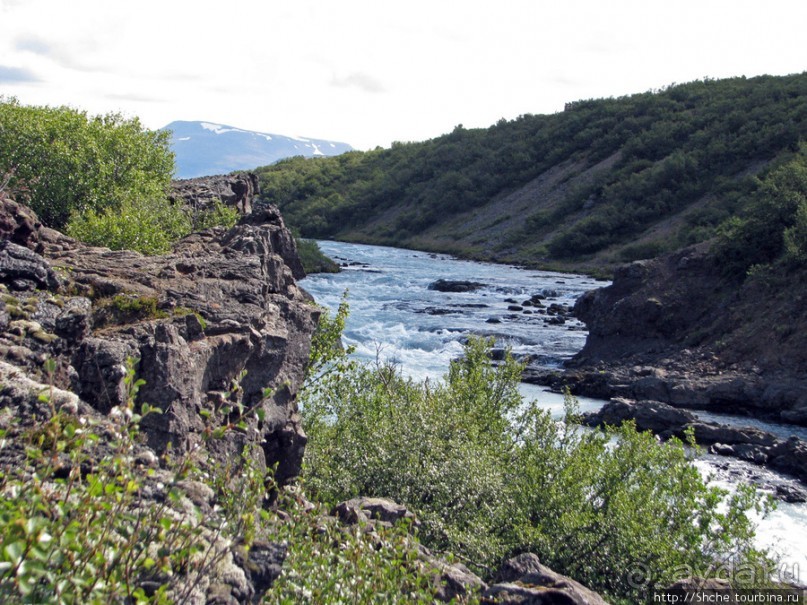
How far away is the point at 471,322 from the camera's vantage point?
41500mm

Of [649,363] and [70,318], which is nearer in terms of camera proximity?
[70,318]

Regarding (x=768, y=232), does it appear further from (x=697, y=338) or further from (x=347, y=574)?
(x=347, y=574)

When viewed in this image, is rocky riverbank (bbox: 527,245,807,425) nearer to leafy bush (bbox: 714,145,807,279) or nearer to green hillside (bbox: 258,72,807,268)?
leafy bush (bbox: 714,145,807,279)

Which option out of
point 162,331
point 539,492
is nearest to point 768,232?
point 539,492

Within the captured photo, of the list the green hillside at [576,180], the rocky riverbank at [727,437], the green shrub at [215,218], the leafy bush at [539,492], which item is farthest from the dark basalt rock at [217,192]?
the green hillside at [576,180]

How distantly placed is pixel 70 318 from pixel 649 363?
27713mm

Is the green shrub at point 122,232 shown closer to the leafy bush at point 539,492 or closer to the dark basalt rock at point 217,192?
the leafy bush at point 539,492

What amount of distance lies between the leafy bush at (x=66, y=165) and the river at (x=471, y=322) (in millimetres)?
8403

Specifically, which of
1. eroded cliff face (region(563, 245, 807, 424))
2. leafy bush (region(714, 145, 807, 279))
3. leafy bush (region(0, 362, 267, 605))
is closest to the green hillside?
leafy bush (region(714, 145, 807, 279))

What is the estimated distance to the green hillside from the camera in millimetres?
71875

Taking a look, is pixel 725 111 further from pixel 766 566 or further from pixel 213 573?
pixel 213 573

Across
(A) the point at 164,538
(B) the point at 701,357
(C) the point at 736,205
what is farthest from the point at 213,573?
(C) the point at 736,205

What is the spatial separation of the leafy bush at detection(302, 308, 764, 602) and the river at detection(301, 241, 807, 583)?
390 centimetres

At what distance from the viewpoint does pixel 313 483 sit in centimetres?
1221
